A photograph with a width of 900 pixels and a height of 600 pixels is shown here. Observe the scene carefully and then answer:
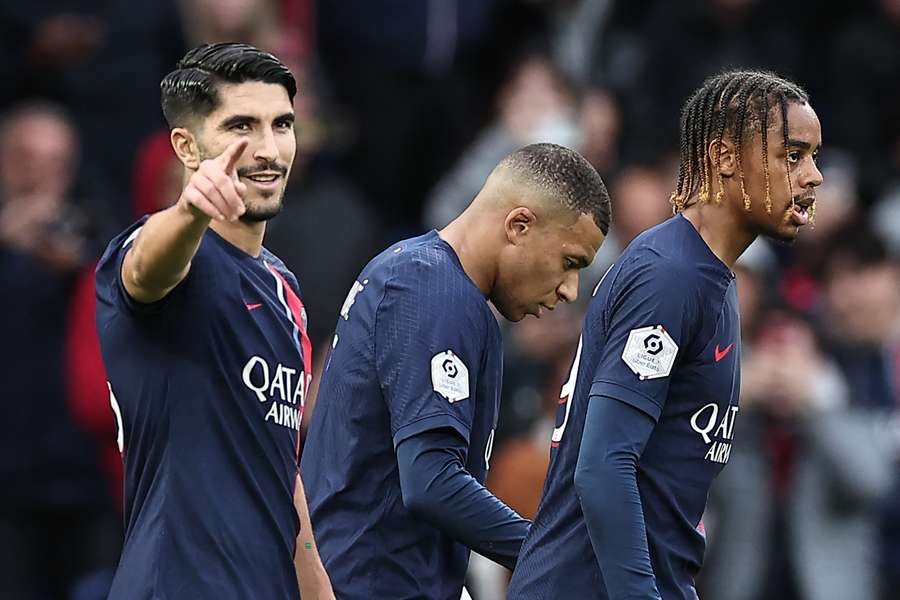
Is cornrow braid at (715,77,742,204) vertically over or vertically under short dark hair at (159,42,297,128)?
under

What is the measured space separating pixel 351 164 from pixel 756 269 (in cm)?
298

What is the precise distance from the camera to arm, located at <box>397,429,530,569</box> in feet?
16.3

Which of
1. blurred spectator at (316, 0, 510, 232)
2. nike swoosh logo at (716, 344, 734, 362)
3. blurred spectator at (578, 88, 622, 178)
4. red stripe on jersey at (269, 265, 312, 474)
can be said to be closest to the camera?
nike swoosh logo at (716, 344, 734, 362)

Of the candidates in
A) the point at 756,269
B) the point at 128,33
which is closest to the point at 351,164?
the point at 128,33

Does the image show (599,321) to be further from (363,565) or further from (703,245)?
(363,565)

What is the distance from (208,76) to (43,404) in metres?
4.75

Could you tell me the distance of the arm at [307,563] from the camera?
16.8 ft

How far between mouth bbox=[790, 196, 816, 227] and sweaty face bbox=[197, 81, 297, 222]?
134 centimetres

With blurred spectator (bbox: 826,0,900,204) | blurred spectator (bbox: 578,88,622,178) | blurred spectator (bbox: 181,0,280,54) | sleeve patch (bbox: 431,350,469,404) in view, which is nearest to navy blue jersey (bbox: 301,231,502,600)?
sleeve patch (bbox: 431,350,469,404)

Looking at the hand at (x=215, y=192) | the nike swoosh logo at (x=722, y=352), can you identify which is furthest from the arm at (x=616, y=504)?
the hand at (x=215, y=192)

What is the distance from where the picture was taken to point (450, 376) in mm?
5059

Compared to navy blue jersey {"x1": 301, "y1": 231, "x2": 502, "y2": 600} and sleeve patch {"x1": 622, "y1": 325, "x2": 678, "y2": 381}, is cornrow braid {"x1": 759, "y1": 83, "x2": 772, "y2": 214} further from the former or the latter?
navy blue jersey {"x1": 301, "y1": 231, "x2": 502, "y2": 600}

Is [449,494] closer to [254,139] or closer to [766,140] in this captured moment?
[254,139]

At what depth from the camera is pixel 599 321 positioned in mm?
4812
